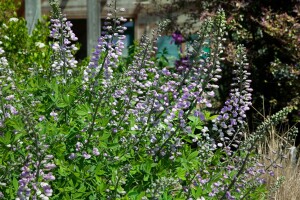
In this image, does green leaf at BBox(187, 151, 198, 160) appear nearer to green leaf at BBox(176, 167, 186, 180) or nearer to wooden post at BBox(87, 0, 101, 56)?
green leaf at BBox(176, 167, 186, 180)

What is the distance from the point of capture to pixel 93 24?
900cm

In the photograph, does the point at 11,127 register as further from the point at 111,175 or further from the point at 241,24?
the point at 241,24

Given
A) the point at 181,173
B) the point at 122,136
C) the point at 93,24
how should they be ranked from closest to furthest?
the point at 181,173
the point at 122,136
the point at 93,24

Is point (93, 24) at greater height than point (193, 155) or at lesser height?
lesser

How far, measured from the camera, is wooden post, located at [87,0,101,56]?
891 cm

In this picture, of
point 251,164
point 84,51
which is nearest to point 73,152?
point 251,164

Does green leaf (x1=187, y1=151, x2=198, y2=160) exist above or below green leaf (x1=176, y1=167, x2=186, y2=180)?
above

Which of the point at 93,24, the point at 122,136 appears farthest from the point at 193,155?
the point at 93,24

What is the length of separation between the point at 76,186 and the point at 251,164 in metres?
0.97

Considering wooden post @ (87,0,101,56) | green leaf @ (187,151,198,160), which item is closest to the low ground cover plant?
green leaf @ (187,151,198,160)

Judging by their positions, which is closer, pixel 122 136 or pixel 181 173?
pixel 181 173

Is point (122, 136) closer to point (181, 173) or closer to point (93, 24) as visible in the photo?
point (181, 173)

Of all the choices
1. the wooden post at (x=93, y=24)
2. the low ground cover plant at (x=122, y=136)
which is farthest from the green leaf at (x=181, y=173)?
the wooden post at (x=93, y=24)

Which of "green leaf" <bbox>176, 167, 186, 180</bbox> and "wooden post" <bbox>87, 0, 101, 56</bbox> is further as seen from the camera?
"wooden post" <bbox>87, 0, 101, 56</bbox>
